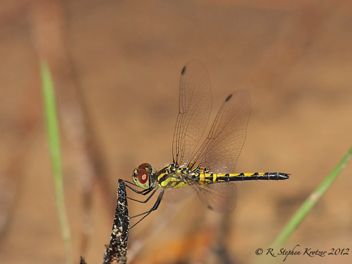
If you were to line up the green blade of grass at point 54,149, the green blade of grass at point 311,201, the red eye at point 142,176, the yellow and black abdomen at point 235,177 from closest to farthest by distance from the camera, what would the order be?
the green blade of grass at point 311,201 < the green blade of grass at point 54,149 < the red eye at point 142,176 < the yellow and black abdomen at point 235,177

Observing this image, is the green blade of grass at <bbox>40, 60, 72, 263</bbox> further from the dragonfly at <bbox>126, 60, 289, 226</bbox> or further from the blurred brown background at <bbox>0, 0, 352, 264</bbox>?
the dragonfly at <bbox>126, 60, 289, 226</bbox>

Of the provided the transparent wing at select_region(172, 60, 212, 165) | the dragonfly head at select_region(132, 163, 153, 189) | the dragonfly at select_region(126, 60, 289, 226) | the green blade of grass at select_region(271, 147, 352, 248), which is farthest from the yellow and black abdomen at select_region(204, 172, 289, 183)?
the green blade of grass at select_region(271, 147, 352, 248)

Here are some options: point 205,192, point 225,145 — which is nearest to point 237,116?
point 225,145

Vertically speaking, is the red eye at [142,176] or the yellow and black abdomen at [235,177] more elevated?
the red eye at [142,176]

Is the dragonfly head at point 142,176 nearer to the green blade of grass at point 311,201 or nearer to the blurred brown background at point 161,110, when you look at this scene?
the blurred brown background at point 161,110

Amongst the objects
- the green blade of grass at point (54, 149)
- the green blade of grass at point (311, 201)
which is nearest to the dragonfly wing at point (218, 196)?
the green blade of grass at point (311, 201)

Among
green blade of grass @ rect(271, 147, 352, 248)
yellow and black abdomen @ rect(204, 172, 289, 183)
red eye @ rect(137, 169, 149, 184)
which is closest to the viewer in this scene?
green blade of grass @ rect(271, 147, 352, 248)

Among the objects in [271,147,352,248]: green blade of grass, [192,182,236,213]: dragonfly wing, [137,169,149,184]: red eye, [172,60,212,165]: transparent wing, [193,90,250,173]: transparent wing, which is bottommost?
[271,147,352,248]: green blade of grass

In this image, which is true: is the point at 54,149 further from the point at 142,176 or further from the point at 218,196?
the point at 218,196
